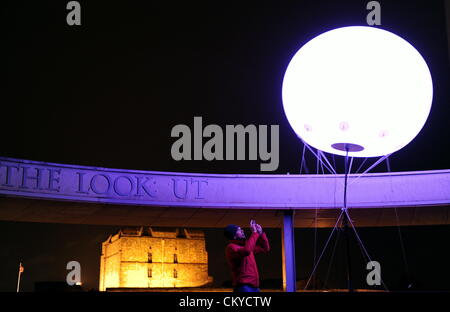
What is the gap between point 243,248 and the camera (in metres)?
8.07

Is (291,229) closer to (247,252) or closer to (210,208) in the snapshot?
(210,208)

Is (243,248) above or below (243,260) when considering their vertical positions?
above

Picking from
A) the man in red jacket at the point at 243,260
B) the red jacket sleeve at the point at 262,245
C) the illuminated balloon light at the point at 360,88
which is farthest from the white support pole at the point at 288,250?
the man in red jacket at the point at 243,260

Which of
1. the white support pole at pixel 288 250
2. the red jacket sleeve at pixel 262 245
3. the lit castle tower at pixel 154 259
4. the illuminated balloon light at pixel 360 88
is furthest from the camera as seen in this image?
the lit castle tower at pixel 154 259

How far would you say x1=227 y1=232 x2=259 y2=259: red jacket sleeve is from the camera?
8016 millimetres

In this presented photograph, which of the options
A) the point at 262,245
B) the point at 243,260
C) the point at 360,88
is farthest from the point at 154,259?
A: the point at 360,88

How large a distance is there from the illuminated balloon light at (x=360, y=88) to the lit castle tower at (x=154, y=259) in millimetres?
50942

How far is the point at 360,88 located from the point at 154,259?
5337 centimetres

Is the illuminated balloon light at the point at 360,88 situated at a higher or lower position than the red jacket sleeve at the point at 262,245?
higher

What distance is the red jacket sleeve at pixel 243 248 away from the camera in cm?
802

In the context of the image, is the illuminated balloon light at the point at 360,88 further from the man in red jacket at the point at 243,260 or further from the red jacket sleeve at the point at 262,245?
the man in red jacket at the point at 243,260

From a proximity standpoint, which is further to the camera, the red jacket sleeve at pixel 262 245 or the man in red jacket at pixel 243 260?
the red jacket sleeve at pixel 262 245

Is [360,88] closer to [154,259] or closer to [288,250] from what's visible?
[288,250]

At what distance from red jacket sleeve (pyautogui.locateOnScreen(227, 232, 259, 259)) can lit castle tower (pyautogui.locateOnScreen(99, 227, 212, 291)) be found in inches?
1978
